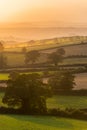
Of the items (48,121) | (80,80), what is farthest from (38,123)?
(80,80)

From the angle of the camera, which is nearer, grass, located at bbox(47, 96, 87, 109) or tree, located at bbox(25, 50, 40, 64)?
grass, located at bbox(47, 96, 87, 109)

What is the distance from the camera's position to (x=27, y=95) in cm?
6178

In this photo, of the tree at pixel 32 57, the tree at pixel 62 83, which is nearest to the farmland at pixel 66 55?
the tree at pixel 32 57

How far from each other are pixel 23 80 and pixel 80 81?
4001cm

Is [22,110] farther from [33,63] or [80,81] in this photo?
[33,63]

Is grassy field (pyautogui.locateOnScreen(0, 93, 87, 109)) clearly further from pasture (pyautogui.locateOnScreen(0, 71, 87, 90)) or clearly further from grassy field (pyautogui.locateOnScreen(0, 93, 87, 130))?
pasture (pyautogui.locateOnScreen(0, 71, 87, 90))

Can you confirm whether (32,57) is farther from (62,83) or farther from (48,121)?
(48,121)

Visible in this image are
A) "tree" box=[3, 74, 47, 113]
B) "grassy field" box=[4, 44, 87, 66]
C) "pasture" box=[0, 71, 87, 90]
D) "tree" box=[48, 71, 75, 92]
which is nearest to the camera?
"tree" box=[3, 74, 47, 113]

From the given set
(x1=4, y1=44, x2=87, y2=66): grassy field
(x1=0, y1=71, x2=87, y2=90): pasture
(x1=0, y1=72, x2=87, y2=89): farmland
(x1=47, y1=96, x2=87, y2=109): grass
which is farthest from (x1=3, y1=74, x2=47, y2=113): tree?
(x1=4, y1=44, x2=87, y2=66): grassy field

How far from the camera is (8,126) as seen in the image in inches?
1925

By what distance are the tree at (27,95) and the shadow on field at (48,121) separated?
9.75 ft

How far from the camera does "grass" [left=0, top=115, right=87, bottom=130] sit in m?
49.5

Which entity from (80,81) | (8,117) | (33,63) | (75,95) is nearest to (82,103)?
(75,95)

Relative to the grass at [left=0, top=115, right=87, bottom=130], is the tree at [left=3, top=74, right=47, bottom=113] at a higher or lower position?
higher
